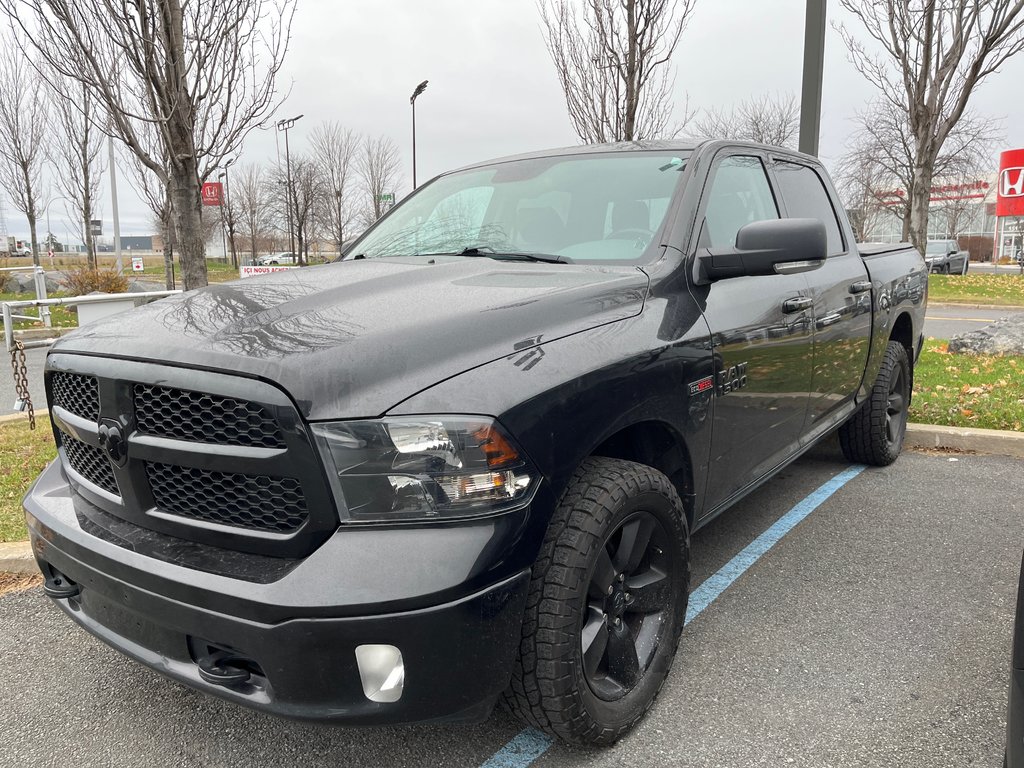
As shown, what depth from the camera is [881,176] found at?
38094mm

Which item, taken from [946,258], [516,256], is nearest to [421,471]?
[516,256]

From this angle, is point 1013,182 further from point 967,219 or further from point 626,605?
point 967,219

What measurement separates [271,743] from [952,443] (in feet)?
15.9

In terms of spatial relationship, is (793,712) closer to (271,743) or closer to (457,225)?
(271,743)

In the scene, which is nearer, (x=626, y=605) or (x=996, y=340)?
(x=626, y=605)

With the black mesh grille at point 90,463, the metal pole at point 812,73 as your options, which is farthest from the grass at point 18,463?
the metal pole at point 812,73

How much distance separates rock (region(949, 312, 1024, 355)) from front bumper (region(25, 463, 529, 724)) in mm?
8191

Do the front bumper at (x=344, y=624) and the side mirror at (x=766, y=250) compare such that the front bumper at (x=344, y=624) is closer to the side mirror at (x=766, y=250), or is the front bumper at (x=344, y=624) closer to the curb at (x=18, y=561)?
the side mirror at (x=766, y=250)

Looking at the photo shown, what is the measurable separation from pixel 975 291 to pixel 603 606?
2242 cm

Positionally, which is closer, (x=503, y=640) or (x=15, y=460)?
(x=503, y=640)

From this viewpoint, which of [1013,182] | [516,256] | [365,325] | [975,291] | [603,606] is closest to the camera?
[365,325]

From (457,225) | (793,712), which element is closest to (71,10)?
(457,225)

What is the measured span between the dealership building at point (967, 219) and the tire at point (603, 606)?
26.0 m

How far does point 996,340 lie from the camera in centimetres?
830
